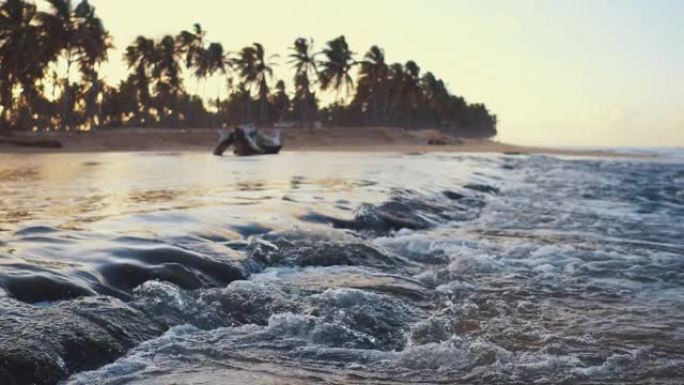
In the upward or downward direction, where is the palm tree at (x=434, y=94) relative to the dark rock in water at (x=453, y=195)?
upward

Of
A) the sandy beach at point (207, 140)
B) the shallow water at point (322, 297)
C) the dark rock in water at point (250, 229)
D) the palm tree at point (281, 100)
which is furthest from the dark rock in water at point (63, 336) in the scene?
the palm tree at point (281, 100)

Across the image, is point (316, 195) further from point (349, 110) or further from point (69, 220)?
point (349, 110)

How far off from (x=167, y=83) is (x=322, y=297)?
73.0m

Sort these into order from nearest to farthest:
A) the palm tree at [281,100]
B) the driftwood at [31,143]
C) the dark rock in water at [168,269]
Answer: the dark rock in water at [168,269] < the driftwood at [31,143] < the palm tree at [281,100]

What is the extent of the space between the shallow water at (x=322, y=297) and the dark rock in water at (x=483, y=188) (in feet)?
21.6

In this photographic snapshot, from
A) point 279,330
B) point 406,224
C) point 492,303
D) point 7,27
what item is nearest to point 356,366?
point 279,330

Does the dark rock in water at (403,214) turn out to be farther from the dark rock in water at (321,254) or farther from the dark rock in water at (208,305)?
the dark rock in water at (208,305)

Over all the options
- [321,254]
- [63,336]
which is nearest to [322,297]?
[321,254]

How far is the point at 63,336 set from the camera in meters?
3.58

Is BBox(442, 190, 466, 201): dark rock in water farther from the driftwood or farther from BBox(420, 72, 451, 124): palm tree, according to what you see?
BBox(420, 72, 451, 124): palm tree

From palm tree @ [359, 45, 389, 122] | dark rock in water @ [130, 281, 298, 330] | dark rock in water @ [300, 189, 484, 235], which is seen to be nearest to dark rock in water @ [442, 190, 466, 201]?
dark rock in water @ [300, 189, 484, 235]

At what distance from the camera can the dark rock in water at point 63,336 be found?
3193 mm

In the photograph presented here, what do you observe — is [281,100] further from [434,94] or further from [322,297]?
[322,297]

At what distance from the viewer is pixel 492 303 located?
5.04m
